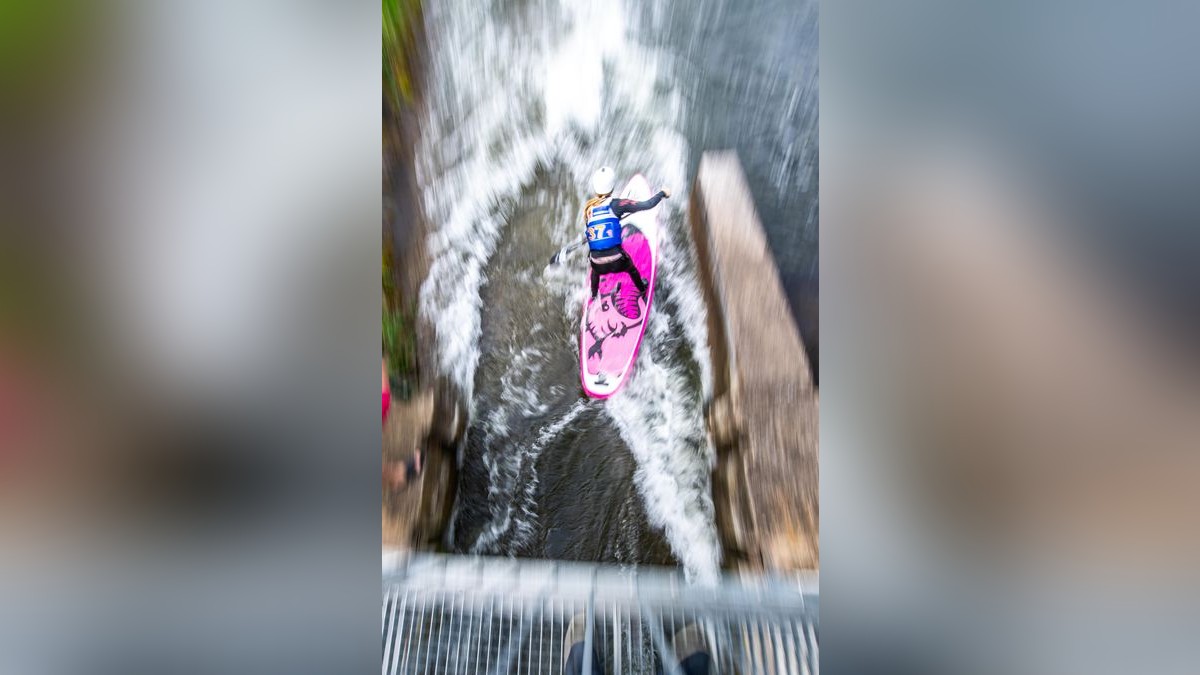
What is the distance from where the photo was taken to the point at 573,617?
1299 mm

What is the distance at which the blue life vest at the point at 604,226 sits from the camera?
146 cm

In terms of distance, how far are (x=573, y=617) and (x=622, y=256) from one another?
0.95 metres

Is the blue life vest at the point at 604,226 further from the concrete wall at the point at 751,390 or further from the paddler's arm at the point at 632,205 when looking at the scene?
the concrete wall at the point at 751,390

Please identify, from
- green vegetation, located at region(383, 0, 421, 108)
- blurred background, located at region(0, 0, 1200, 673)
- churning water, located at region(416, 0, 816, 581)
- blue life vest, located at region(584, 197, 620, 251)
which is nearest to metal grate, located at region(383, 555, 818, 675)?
churning water, located at region(416, 0, 816, 581)

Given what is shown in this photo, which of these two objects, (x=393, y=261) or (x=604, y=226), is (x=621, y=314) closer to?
(x=604, y=226)

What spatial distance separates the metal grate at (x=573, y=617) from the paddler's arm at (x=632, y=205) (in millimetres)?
960
